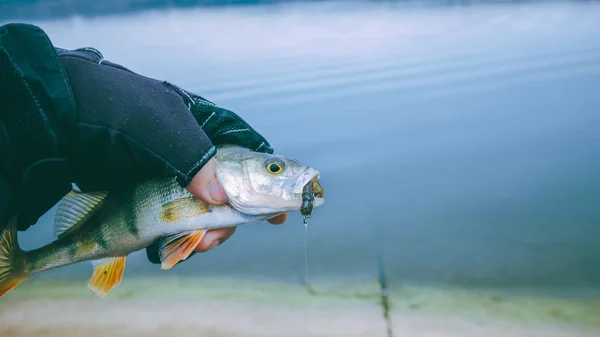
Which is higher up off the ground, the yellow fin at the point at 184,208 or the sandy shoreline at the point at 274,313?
the yellow fin at the point at 184,208

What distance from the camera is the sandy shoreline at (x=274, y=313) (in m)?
2.75

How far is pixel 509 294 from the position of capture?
332 cm

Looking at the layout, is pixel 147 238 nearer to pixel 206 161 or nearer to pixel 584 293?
pixel 206 161

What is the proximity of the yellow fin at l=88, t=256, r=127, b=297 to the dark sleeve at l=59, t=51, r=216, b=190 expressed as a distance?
435 mm

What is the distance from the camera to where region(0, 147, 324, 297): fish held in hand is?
139 cm

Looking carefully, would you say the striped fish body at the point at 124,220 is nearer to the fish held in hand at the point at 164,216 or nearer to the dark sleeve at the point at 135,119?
the fish held in hand at the point at 164,216

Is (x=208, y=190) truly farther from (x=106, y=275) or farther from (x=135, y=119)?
(x=106, y=275)

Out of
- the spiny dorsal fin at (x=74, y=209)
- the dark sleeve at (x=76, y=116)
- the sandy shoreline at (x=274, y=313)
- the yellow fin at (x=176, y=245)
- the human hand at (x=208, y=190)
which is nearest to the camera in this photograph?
the dark sleeve at (x=76, y=116)

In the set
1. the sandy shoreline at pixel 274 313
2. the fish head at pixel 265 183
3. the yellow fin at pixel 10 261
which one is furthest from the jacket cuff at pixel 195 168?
the sandy shoreline at pixel 274 313

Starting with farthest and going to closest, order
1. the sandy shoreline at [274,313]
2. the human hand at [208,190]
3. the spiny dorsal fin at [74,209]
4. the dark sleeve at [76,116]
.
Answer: the sandy shoreline at [274,313], the spiny dorsal fin at [74,209], the human hand at [208,190], the dark sleeve at [76,116]

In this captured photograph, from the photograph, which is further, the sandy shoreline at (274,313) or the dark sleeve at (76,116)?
the sandy shoreline at (274,313)

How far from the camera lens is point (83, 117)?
1.19m

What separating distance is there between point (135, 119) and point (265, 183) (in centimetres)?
41

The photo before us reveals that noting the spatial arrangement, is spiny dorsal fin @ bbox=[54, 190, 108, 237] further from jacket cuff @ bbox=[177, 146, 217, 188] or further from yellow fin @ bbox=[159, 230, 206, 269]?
jacket cuff @ bbox=[177, 146, 217, 188]
